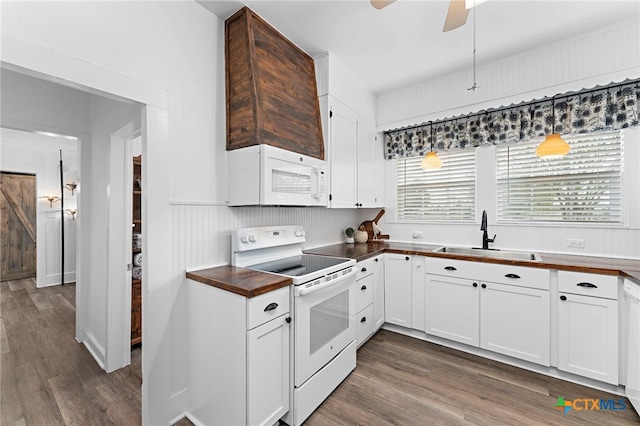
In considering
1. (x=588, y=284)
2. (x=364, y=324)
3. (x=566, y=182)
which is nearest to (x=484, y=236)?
(x=566, y=182)

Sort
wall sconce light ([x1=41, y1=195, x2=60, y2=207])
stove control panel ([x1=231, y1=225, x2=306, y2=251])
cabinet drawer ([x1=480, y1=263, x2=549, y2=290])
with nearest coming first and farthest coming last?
1. stove control panel ([x1=231, y1=225, x2=306, y2=251])
2. cabinet drawer ([x1=480, y1=263, x2=549, y2=290])
3. wall sconce light ([x1=41, y1=195, x2=60, y2=207])

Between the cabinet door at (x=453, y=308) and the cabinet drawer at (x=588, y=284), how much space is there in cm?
60

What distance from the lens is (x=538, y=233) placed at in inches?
108

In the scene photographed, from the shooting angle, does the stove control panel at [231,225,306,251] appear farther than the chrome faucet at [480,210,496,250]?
No

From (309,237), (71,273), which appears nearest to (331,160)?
(309,237)

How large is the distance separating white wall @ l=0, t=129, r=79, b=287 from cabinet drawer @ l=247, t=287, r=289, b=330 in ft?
17.0

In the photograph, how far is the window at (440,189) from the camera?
10.5ft

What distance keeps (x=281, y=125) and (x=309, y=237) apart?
1.30 meters

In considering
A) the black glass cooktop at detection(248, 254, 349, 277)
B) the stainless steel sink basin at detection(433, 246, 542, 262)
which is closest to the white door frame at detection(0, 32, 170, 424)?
the black glass cooktop at detection(248, 254, 349, 277)

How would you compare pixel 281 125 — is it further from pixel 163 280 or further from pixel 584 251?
pixel 584 251

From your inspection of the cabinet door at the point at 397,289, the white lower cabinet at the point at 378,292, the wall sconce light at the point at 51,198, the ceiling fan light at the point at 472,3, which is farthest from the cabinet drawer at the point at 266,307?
the wall sconce light at the point at 51,198

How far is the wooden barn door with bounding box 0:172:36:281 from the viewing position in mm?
5047

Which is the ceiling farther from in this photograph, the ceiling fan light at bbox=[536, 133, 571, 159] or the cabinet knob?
the cabinet knob

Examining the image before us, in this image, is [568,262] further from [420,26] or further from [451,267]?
[420,26]
